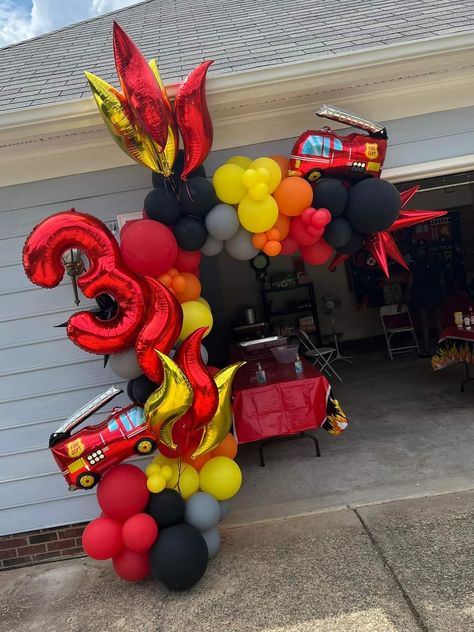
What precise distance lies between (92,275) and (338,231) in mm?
1453

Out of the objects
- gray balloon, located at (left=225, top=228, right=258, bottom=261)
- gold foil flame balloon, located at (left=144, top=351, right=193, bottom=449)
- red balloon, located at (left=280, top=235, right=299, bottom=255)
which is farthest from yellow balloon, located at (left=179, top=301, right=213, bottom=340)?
red balloon, located at (left=280, top=235, right=299, bottom=255)

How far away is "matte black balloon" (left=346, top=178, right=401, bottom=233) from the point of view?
274cm

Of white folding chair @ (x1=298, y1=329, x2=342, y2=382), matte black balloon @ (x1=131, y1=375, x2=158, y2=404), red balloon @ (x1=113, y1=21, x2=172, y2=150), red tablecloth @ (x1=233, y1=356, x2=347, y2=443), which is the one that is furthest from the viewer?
white folding chair @ (x1=298, y1=329, x2=342, y2=382)

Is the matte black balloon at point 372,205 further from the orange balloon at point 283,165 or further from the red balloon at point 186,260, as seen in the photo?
the red balloon at point 186,260

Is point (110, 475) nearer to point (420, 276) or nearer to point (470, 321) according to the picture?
point (470, 321)

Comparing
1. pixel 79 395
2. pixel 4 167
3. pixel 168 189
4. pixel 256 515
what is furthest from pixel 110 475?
pixel 4 167

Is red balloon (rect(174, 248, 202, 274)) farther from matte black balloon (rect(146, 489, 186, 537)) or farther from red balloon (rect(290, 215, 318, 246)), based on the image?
matte black balloon (rect(146, 489, 186, 537))

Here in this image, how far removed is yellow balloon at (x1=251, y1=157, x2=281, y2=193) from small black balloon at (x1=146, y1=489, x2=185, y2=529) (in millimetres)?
1870

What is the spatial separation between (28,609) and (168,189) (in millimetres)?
2665

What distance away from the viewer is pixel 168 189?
8.89ft

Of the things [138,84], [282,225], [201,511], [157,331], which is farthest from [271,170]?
[201,511]

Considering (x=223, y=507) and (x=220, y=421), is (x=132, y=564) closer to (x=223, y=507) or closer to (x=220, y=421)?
(x=223, y=507)

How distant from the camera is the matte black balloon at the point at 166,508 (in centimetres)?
265

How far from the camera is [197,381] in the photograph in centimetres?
258
